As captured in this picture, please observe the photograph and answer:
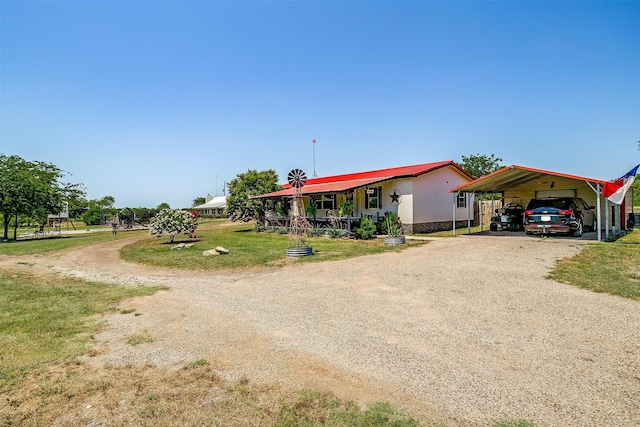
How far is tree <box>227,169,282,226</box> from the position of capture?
1036 inches

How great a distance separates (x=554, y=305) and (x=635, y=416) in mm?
3268

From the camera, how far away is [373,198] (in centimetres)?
2164

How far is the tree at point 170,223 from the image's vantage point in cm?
1792

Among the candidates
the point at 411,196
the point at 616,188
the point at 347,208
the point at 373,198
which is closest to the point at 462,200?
the point at 411,196

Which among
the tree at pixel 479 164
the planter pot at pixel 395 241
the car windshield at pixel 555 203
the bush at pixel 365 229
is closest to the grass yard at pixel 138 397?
the planter pot at pixel 395 241

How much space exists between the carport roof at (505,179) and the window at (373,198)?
4.75 m

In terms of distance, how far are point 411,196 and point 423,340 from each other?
621 inches

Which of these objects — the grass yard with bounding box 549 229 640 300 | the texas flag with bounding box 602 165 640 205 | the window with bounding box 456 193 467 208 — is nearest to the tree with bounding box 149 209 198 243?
the grass yard with bounding box 549 229 640 300

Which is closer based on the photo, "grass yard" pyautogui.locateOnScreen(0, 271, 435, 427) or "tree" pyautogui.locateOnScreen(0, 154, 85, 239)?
"grass yard" pyautogui.locateOnScreen(0, 271, 435, 427)

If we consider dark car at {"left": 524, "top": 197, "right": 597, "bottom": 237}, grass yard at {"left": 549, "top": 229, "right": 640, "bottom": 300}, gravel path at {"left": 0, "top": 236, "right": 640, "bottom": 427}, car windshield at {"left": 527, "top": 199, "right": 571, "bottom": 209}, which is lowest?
gravel path at {"left": 0, "top": 236, "right": 640, "bottom": 427}

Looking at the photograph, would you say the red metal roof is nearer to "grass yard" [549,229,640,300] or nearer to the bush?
the bush

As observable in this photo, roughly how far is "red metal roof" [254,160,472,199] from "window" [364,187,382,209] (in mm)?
702

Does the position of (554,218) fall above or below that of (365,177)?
below

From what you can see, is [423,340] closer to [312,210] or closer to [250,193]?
[312,210]
